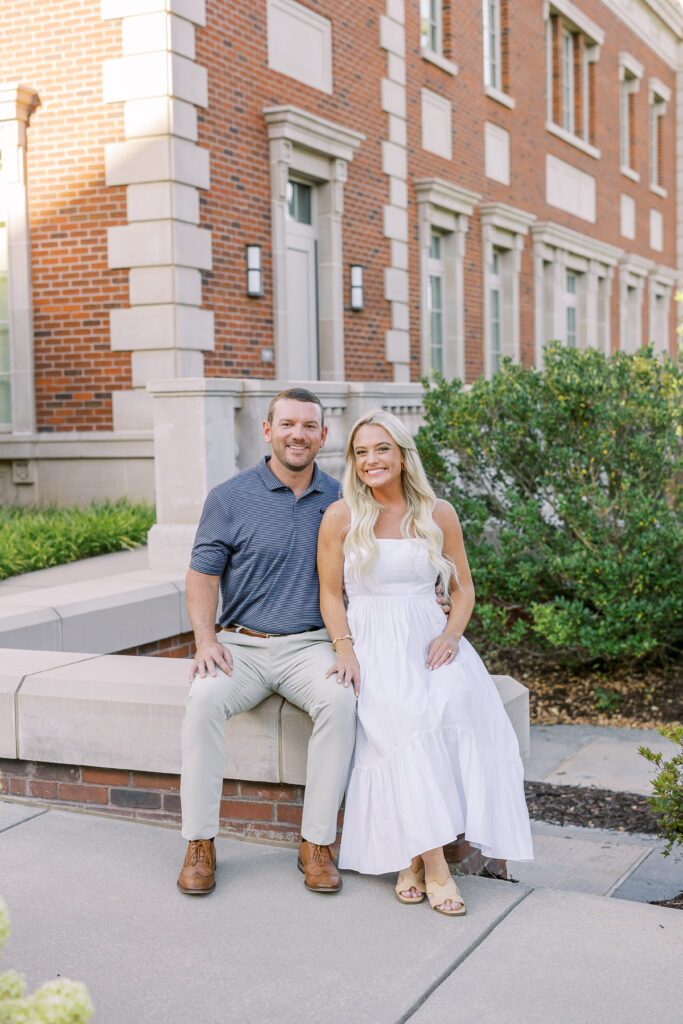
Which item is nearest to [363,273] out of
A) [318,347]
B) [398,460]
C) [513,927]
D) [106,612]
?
[318,347]

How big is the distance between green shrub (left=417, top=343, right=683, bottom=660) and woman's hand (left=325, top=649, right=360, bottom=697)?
3.82 meters

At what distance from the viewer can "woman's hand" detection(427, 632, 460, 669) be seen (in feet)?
12.8

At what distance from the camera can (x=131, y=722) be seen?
4.33 metres

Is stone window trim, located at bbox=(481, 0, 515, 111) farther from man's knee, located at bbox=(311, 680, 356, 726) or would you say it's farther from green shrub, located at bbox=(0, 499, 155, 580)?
man's knee, located at bbox=(311, 680, 356, 726)

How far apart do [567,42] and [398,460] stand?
20.0m

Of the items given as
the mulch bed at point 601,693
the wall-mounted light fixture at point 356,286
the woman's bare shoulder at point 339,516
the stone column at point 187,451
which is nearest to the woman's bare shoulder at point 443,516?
the woman's bare shoulder at point 339,516

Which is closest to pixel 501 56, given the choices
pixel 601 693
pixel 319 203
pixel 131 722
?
pixel 319 203

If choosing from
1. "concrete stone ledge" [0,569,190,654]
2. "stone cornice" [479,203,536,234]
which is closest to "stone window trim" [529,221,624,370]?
"stone cornice" [479,203,536,234]

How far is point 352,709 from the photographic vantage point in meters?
3.84

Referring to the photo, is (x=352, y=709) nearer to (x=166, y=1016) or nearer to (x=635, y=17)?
(x=166, y=1016)

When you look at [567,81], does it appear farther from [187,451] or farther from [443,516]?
[443,516]

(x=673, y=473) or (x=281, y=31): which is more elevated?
(x=281, y=31)

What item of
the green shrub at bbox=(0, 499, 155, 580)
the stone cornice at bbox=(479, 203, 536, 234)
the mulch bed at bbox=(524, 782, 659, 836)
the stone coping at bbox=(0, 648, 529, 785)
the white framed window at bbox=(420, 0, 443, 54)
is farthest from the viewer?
the stone cornice at bbox=(479, 203, 536, 234)

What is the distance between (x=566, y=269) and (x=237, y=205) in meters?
11.3
